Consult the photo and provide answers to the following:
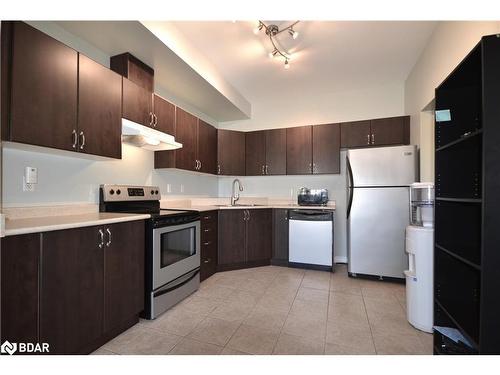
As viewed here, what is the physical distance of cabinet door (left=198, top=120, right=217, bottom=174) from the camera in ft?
10.9

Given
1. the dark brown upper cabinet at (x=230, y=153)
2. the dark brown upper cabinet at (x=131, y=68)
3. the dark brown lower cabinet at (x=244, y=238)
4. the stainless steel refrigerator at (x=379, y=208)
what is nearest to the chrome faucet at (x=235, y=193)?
the dark brown upper cabinet at (x=230, y=153)

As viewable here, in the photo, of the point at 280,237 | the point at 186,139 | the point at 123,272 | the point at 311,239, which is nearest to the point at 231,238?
the point at 280,237

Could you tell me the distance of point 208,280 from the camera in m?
2.93

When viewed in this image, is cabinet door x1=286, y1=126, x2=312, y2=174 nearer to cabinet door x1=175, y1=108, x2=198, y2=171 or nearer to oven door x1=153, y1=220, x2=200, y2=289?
cabinet door x1=175, y1=108, x2=198, y2=171

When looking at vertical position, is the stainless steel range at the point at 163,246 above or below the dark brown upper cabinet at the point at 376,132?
below

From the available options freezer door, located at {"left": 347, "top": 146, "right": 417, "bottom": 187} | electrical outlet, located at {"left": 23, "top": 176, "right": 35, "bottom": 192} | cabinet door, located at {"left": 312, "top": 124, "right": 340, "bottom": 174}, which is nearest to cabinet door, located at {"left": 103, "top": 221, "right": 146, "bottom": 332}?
electrical outlet, located at {"left": 23, "top": 176, "right": 35, "bottom": 192}

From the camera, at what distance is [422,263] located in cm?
186

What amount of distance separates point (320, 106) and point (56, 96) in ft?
11.3

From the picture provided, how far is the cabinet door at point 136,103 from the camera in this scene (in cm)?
213

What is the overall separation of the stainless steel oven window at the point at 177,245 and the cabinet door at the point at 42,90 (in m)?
1.03

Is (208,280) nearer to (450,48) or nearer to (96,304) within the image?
(96,304)

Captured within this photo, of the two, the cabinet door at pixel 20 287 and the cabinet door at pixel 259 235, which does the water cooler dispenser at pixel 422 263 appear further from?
the cabinet door at pixel 20 287

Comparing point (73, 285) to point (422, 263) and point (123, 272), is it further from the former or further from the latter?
point (422, 263)
